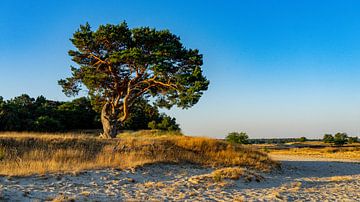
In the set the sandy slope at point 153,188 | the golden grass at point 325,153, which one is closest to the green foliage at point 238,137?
the golden grass at point 325,153

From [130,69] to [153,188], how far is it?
14.4 metres

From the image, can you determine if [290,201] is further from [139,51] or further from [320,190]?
[139,51]

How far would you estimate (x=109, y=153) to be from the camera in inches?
734

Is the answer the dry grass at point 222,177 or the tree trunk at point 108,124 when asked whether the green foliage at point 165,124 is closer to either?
the tree trunk at point 108,124

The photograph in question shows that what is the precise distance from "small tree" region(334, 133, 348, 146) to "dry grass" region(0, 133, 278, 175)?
80.7 m

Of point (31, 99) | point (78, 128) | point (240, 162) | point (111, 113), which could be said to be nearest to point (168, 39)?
point (111, 113)

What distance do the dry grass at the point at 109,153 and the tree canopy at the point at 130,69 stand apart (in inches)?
161

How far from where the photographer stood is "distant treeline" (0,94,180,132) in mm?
35781

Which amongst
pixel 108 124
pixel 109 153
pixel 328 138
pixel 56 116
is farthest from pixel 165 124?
pixel 328 138

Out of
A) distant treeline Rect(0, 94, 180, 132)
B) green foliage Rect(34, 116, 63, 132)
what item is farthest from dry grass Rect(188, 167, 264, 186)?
green foliage Rect(34, 116, 63, 132)

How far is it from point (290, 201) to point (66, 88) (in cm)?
2091

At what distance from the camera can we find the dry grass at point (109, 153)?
1567 cm

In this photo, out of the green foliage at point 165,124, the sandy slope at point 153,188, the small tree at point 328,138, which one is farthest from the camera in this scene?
the small tree at point 328,138

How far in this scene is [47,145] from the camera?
747 inches
